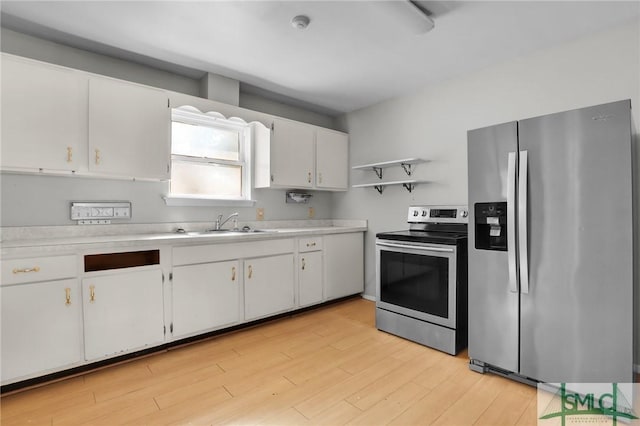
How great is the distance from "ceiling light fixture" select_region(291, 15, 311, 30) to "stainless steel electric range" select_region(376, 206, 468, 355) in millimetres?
1880

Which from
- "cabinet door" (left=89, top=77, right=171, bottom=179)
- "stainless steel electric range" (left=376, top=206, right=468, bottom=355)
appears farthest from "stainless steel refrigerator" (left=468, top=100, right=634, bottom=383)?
"cabinet door" (left=89, top=77, right=171, bottom=179)

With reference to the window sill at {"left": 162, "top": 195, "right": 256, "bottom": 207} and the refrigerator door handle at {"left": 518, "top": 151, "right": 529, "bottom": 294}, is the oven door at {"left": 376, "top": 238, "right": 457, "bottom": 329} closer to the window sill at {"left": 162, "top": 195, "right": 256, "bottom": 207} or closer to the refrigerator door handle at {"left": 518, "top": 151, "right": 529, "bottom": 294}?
the refrigerator door handle at {"left": 518, "top": 151, "right": 529, "bottom": 294}

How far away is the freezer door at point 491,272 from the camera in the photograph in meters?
2.07

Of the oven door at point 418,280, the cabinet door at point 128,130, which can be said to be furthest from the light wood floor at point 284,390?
the cabinet door at point 128,130

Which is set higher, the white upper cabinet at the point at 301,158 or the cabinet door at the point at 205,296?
the white upper cabinet at the point at 301,158

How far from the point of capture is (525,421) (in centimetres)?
168

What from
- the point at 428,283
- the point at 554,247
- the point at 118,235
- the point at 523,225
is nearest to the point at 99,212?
the point at 118,235

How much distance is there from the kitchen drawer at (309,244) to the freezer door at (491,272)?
1698 mm

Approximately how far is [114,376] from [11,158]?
5.38 ft

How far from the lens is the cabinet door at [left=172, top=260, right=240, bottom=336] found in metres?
2.55

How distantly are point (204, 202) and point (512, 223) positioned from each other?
2.72m

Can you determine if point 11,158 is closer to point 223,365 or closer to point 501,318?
point 223,365

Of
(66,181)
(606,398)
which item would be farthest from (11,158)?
(606,398)

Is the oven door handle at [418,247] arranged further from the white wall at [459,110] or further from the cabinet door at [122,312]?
the cabinet door at [122,312]
